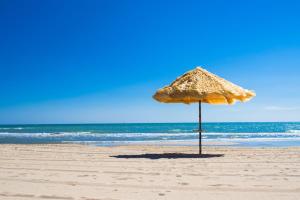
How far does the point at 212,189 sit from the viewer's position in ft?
16.2

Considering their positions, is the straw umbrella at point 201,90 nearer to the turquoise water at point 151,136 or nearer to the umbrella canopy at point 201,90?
the umbrella canopy at point 201,90

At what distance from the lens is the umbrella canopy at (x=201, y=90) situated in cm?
920

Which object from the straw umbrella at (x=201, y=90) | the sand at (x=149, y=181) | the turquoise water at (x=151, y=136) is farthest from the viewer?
the turquoise water at (x=151, y=136)

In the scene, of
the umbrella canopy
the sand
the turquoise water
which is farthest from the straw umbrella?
the sand

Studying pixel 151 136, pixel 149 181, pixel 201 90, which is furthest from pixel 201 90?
pixel 151 136

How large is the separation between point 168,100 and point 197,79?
3.22 feet

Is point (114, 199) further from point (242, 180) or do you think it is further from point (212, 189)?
point (242, 180)

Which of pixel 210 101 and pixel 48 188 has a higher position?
pixel 210 101

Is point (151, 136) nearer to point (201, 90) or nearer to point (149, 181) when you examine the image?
point (201, 90)

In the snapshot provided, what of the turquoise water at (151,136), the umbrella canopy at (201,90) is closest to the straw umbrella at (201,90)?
the umbrella canopy at (201,90)

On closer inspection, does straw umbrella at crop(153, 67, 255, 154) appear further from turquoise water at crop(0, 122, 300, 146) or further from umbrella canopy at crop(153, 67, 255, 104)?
turquoise water at crop(0, 122, 300, 146)

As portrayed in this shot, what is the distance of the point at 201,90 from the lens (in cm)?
917

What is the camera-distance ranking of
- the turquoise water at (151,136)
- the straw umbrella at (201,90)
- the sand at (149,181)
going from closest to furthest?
the sand at (149,181)
the straw umbrella at (201,90)
the turquoise water at (151,136)

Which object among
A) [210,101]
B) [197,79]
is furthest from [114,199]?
[210,101]
